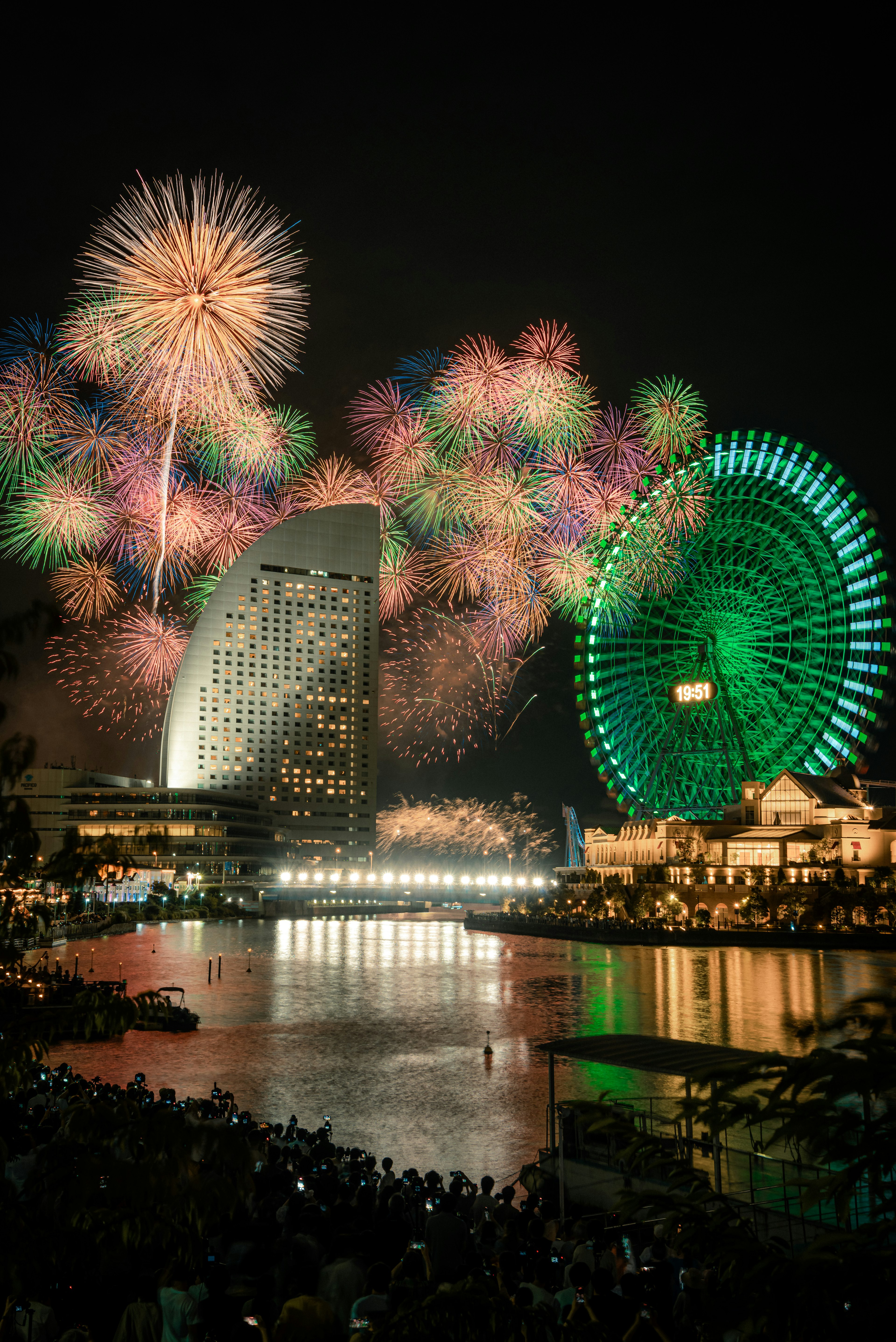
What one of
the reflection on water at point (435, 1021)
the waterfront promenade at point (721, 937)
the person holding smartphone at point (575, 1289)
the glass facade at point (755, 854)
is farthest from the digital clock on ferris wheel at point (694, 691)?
the person holding smartphone at point (575, 1289)

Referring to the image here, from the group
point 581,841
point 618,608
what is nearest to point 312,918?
point 581,841

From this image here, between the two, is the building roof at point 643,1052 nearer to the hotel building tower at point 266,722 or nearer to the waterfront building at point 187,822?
the waterfront building at point 187,822

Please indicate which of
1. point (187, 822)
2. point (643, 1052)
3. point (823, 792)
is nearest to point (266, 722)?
point (187, 822)

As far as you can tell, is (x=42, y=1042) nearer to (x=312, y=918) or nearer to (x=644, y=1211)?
(x=644, y=1211)

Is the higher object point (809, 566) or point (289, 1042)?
point (809, 566)

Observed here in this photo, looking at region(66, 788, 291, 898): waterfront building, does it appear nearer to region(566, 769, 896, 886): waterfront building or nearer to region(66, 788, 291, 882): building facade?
region(66, 788, 291, 882): building facade

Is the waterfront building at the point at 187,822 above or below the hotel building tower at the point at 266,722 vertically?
below

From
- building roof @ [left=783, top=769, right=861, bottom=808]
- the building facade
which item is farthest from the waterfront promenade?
the building facade
